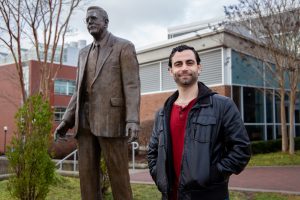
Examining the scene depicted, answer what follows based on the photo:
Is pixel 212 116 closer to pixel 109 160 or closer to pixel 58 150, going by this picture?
pixel 109 160

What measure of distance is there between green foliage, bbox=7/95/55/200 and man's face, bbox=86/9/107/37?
10.1ft

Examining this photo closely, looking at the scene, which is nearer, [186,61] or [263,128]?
[186,61]

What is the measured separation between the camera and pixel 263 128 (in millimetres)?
21969

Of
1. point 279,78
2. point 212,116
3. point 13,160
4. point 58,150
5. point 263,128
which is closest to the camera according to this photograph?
point 212,116

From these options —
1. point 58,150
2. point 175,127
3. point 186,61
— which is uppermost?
point 186,61

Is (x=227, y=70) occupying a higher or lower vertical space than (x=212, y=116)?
higher

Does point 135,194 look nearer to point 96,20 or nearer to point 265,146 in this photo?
point 96,20

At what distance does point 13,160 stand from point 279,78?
1325cm

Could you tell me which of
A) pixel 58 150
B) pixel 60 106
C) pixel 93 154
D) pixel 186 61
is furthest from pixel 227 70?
pixel 60 106

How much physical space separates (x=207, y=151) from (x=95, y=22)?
2.37m

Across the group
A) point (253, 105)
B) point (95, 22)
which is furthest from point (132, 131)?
point (253, 105)

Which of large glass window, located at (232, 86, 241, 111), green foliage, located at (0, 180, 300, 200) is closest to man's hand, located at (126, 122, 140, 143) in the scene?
green foliage, located at (0, 180, 300, 200)

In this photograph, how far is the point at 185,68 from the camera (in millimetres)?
2914

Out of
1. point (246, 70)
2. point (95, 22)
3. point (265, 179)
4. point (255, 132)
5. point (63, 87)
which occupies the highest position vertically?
point (63, 87)
